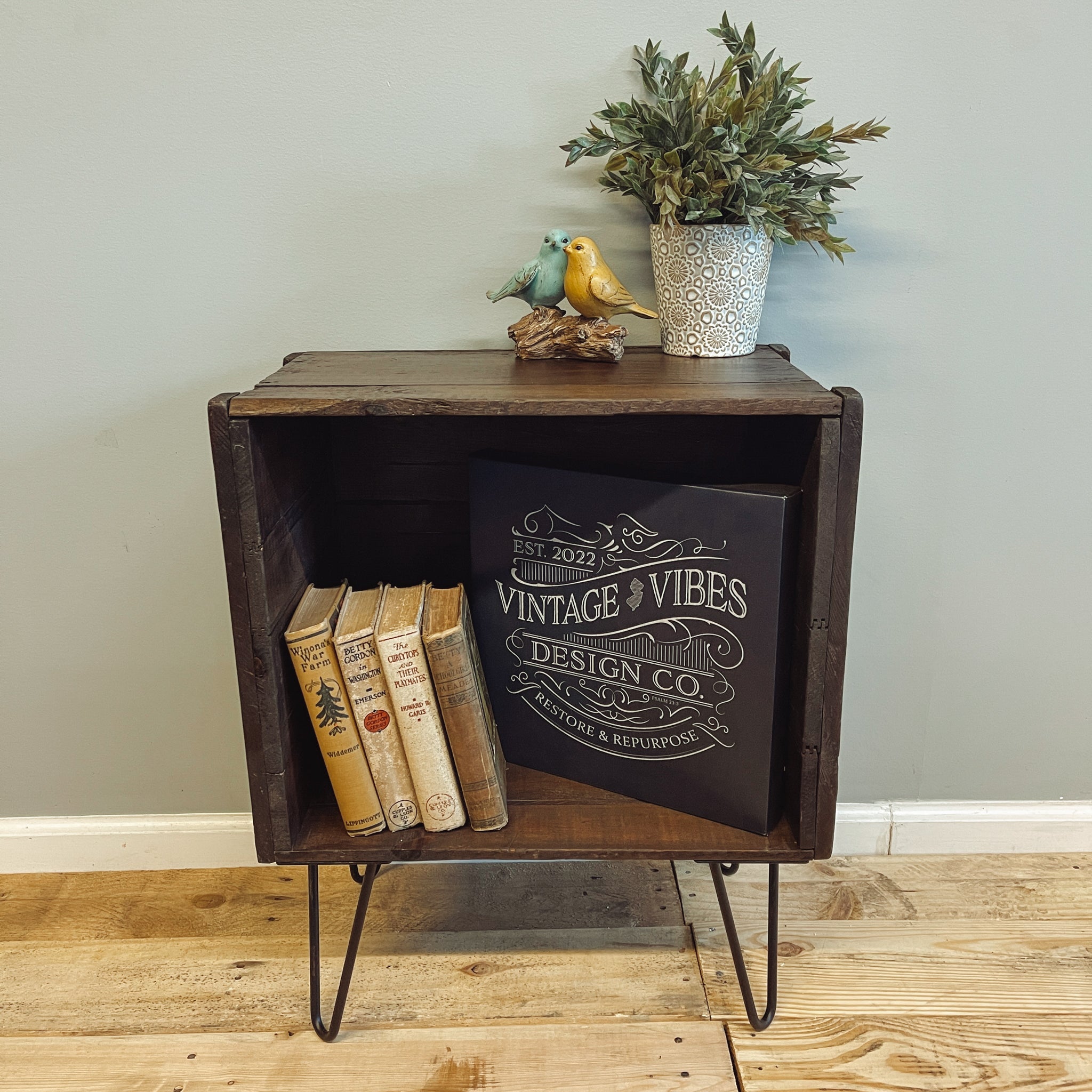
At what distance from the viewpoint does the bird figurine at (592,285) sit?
3.13ft

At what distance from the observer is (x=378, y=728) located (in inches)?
36.2

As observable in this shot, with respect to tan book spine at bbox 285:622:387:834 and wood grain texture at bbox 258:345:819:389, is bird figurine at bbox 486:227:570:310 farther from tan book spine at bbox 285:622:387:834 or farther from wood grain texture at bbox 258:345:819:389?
tan book spine at bbox 285:622:387:834

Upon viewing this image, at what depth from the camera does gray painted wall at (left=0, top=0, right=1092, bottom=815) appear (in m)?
1.02

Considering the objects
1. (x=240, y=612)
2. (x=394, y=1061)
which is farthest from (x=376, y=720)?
(x=394, y=1061)

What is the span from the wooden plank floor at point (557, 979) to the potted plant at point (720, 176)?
733mm

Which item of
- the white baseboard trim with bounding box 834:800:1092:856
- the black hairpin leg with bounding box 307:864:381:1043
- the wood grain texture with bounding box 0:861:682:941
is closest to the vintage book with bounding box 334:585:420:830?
the black hairpin leg with bounding box 307:864:381:1043

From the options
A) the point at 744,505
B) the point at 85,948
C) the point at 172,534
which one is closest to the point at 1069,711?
the point at 744,505

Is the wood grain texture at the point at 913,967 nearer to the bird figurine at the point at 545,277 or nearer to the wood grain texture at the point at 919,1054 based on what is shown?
the wood grain texture at the point at 919,1054

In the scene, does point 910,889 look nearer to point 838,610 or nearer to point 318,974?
point 838,610

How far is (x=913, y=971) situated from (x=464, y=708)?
65 centimetres

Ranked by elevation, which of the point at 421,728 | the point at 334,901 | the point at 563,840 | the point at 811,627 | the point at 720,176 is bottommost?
the point at 334,901

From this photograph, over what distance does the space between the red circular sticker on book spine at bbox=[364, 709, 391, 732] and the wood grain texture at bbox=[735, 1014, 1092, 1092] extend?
528 mm

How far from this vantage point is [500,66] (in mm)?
1023

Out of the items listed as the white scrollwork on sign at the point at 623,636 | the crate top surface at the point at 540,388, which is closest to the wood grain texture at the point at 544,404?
the crate top surface at the point at 540,388
